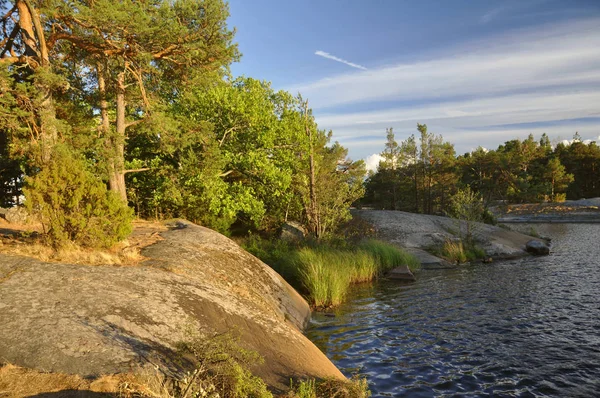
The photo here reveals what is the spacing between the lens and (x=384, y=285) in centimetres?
1781

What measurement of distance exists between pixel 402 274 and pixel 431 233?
33.2ft

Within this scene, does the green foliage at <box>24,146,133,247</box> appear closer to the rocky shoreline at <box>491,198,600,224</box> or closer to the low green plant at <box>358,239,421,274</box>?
the low green plant at <box>358,239,421,274</box>

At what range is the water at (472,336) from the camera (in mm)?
7910

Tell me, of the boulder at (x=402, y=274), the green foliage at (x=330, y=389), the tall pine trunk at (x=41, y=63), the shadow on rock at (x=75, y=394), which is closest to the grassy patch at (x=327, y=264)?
the boulder at (x=402, y=274)

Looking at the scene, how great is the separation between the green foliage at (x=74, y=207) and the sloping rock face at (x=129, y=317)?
101 cm

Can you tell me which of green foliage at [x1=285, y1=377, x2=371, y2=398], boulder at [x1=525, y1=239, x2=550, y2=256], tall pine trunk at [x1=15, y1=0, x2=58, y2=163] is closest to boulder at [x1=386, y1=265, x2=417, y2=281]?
boulder at [x1=525, y1=239, x2=550, y2=256]

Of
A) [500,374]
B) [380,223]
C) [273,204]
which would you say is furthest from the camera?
[380,223]

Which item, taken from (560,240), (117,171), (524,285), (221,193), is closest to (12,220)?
(117,171)

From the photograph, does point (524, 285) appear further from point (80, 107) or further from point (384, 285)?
point (80, 107)

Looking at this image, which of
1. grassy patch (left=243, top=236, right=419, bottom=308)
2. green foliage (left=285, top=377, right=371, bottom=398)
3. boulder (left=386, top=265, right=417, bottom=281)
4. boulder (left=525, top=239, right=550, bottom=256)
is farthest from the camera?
boulder (left=525, top=239, right=550, bottom=256)

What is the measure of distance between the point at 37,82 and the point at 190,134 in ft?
21.2

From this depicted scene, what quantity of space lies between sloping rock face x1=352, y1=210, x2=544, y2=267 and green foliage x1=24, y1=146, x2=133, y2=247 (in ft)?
61.2

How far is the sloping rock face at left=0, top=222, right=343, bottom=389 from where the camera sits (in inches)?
190

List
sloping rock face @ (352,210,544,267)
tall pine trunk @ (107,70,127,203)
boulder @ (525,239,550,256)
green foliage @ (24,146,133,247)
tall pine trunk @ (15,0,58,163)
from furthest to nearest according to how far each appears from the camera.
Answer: sloping rock face @ (352,210,544,267) → boulder @ (525,239,550,256) → tall pine trunk @ (107,70,127,203) → tall pine trunk @ (15,0,58,163) → green foliage @ (24,146,133,247)
